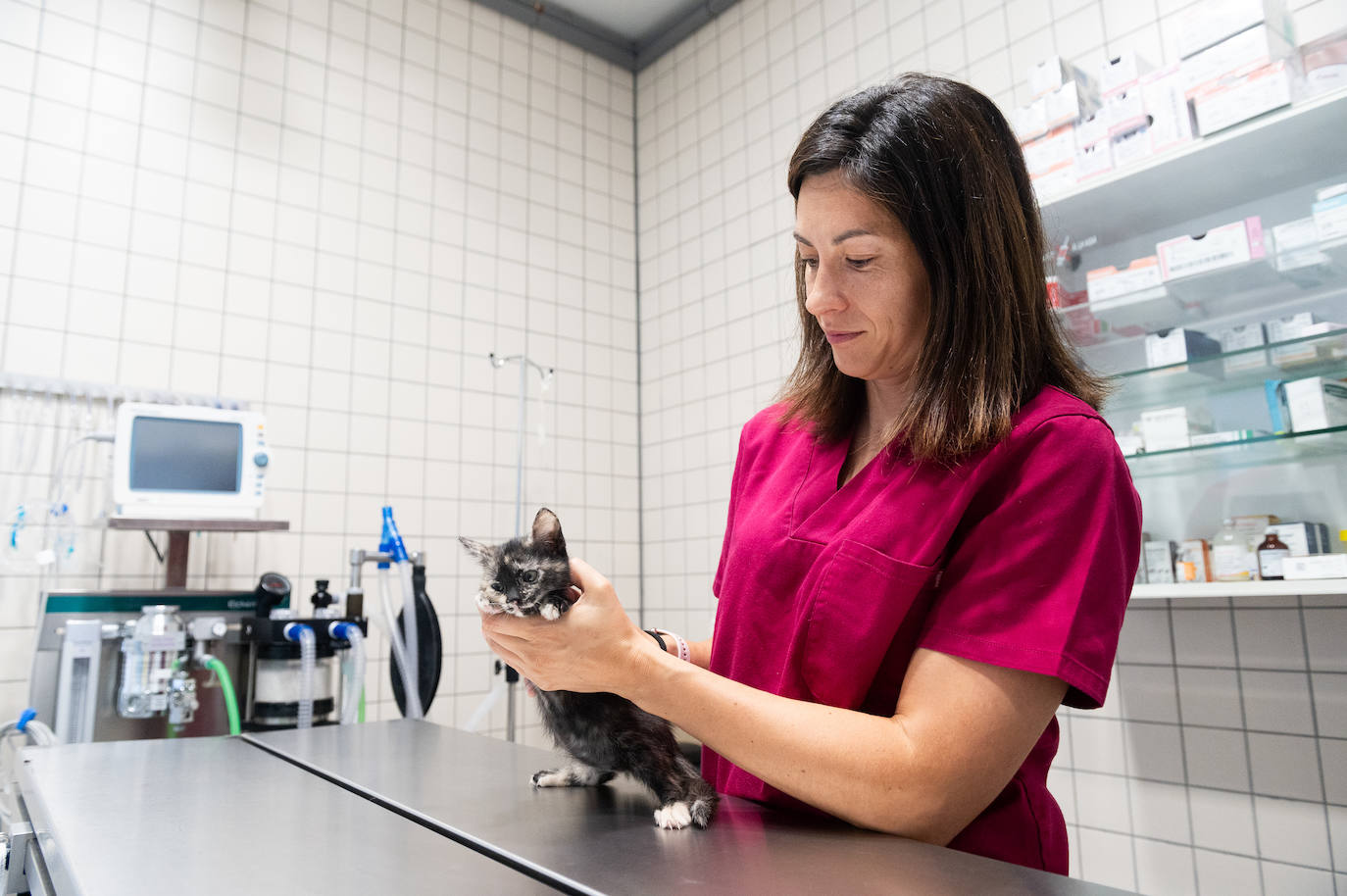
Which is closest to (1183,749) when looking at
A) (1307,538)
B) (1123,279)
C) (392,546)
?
(1307,538)

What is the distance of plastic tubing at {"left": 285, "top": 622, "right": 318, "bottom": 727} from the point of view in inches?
83.5

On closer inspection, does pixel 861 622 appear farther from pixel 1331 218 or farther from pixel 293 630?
pixel 293 630

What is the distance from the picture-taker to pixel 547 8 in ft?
12.4

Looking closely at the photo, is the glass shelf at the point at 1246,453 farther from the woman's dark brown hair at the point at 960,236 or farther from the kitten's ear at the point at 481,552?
the kitten's ear at the point at 481,552

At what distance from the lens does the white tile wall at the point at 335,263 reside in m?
2.60

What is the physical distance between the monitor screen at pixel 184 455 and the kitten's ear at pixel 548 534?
6.27 ft

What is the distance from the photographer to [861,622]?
84 centimetres

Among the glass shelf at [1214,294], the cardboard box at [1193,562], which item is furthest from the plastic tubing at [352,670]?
the cardboard box at [1193,562]

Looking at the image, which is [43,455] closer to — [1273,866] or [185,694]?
[185,694]

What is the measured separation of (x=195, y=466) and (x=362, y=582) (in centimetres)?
77

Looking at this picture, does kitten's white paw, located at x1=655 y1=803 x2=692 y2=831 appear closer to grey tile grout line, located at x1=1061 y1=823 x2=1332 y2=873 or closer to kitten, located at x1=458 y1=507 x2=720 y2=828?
kitten, located at x1=458 y1=507 x2=720 y2=828

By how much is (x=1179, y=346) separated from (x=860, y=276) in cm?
130

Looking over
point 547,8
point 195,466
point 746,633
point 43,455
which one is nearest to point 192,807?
point 746,633

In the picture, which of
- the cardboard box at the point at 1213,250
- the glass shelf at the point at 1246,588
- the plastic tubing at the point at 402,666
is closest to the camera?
the glass shelf at the point at 1246,588
